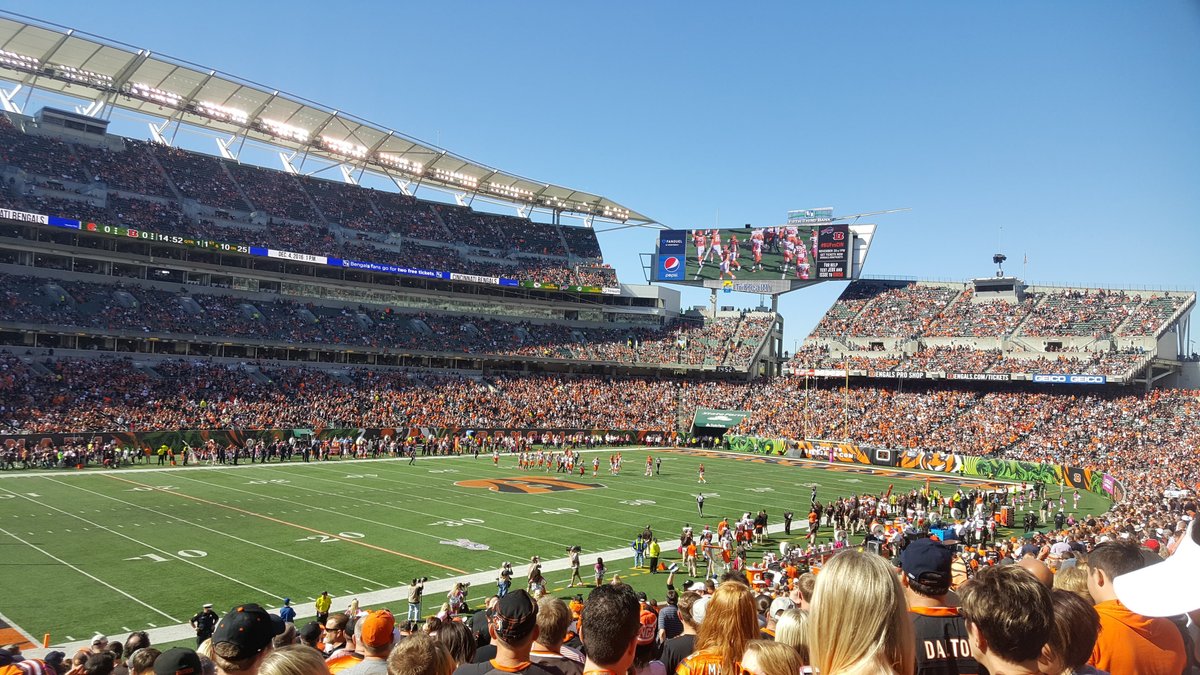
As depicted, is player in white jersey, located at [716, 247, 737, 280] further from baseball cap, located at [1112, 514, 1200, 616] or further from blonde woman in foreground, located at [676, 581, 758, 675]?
baseball cap, located at [1112, 514, 1200, 616]

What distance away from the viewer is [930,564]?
3768 millimetres

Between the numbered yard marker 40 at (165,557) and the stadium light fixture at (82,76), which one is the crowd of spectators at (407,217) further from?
the numbered yard marker 40 at (165,557)

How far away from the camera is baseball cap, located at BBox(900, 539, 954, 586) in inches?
148

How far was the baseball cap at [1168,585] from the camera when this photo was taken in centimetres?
237

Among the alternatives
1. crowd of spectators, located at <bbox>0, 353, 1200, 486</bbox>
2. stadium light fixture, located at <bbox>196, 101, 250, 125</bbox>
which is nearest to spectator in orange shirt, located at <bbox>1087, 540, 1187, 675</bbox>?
crowd of spectators, located at <bbox>0, 353, 1200, 486</bbox>

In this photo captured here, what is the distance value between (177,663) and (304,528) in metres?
21.5

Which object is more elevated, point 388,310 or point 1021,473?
point 388,310

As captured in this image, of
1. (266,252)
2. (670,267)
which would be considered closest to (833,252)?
(670,267)

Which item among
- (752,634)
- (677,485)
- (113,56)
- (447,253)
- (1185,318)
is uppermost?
(113,56)

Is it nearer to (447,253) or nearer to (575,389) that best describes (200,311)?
(447,253)

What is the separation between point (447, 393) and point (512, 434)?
752 centimetres

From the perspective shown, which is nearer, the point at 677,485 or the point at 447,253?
the point at 677,485

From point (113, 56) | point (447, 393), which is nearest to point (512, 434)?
point (447, 393)

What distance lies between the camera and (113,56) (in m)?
49.8
